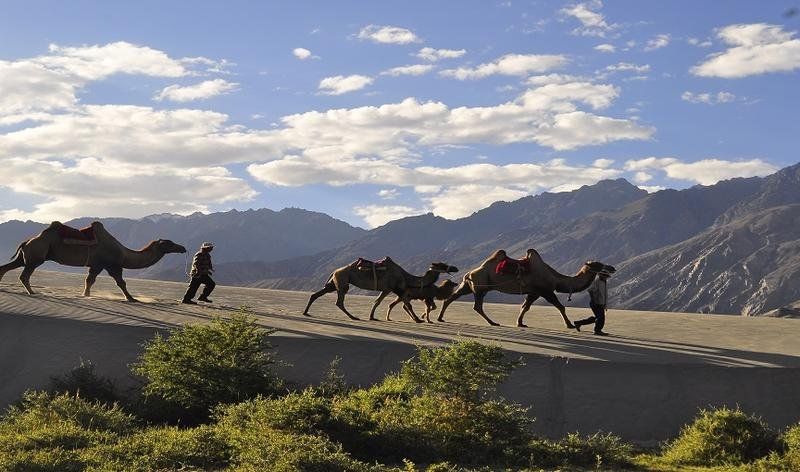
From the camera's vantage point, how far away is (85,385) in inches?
547

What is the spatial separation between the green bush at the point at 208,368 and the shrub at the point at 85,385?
73 cm

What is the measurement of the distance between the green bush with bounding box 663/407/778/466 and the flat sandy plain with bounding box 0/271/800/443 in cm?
147

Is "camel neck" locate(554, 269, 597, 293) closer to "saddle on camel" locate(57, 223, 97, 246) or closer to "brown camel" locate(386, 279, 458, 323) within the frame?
"brown camel" locate(386, 279, 458, 323)

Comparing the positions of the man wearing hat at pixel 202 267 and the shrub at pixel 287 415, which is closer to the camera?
the shrub at pixel 287 415

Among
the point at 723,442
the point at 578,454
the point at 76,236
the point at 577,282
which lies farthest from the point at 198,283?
the point at 723,442

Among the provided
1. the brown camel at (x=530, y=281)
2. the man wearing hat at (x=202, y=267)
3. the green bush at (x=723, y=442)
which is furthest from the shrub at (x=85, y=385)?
the brown camel at (x=530, y=281)

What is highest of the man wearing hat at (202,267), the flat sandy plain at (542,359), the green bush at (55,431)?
the man wearing hat at (202,267)

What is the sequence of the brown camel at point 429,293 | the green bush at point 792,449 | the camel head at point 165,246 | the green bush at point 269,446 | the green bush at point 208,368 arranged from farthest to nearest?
1. the camel head at point 165,246
2. the brown camel at point 429,293
3. the green bush at point 208,368
4. the green bush at point 792,449
5. the green bush at point 269,446

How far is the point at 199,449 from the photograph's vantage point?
10359 millimetres

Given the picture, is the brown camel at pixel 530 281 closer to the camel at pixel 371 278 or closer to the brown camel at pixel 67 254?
the camel at pixel 371 278

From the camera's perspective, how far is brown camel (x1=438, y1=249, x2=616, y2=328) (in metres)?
20.9

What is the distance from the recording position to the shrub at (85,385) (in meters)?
13.8

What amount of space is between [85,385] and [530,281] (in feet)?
36.6

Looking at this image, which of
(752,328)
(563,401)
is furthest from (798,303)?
(563,401)
